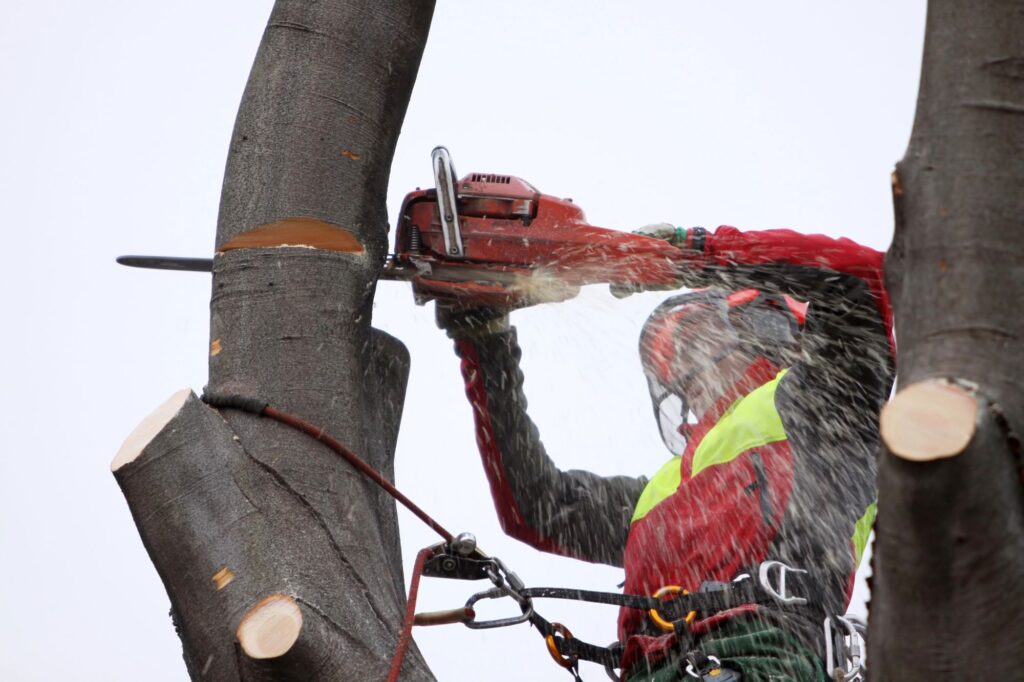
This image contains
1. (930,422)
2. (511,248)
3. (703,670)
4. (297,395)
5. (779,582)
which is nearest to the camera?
(930,422)

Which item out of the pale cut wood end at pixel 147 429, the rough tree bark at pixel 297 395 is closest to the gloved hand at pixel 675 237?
the rough tree bark at pixel 297 395

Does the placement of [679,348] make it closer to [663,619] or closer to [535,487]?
[535,487]

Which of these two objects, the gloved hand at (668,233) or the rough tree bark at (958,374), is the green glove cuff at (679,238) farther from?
the rough tree bark at (958,374)

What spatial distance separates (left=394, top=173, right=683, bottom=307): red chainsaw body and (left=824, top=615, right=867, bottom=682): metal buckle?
0.96 meters

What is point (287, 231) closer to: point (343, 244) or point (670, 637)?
point (343, 244)

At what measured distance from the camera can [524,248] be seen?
3281mm

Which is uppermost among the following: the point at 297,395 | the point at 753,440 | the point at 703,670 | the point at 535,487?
the point at 297,395

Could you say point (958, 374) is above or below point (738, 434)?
above

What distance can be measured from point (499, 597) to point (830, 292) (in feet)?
3.90

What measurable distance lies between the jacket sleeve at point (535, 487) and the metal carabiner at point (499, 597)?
1.29 m

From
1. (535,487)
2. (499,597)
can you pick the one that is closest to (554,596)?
(499,597)

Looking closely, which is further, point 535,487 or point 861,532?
point 535,487

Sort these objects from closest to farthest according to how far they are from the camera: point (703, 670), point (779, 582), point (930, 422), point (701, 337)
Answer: point (930, 422) → point (703, 670) → point (779, 582) → point (701, 337)

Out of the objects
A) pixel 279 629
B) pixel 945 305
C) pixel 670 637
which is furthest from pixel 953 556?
pixel 670 637
